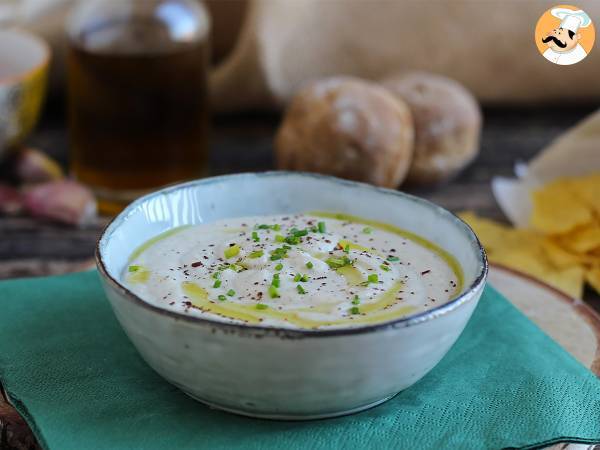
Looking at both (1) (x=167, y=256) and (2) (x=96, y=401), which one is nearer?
(2) (x=96, y=401)

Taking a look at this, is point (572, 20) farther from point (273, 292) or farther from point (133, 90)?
point (133, 90)

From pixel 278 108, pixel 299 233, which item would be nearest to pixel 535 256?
pixel 299 233

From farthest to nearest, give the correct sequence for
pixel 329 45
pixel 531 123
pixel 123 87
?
pixel 531 123
pixel 329 45
pixel 123 87

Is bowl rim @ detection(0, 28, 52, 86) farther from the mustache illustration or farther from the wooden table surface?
the mustache illustration

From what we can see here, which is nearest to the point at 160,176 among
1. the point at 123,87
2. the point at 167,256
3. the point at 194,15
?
the point at 123,87

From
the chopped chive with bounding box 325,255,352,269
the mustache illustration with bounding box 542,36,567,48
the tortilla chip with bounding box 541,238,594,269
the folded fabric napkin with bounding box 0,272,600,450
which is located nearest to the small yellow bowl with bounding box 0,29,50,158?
the folded fabric napkin with bounding box 0,272,600,450

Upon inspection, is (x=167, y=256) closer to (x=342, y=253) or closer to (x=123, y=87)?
(x=342, y=253)
